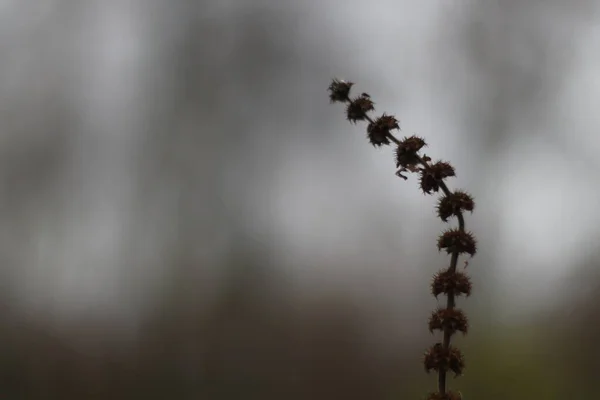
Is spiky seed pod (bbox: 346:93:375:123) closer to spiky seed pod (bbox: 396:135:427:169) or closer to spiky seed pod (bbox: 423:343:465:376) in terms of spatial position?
spiky seed pod (bbox: 396:135:427:169)

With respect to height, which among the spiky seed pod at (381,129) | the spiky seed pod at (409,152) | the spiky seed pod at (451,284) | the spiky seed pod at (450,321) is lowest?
the spiky seed pod at (450,321)

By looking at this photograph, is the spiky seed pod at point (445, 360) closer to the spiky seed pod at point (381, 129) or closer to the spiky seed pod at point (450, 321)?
the spiky seed pod at point (450, 321)

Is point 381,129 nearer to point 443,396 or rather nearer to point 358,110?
point 358,110

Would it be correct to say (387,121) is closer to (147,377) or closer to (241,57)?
(147,377)

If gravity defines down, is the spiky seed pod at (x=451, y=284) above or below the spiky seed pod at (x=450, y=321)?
above

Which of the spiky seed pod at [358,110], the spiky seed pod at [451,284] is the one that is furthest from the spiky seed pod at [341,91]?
the spiky seed pod at [451,284]

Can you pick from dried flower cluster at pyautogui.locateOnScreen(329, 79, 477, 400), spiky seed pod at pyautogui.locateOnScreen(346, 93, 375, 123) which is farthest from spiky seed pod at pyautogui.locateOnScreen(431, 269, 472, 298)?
spiky seed pod at pyautogui.locateOnScreen(346, 93, 375, 123)

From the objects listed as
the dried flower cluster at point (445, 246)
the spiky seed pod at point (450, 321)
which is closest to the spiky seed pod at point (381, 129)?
the dried flower cluster at point (445, 246)
